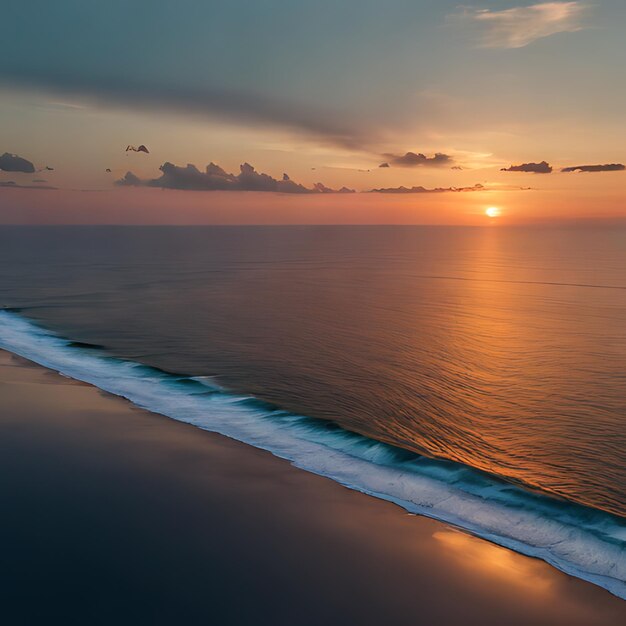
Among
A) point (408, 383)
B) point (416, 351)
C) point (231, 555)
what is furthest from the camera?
point (416, 351)

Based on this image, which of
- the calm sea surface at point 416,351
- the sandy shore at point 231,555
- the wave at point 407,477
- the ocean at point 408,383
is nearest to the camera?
the sandy shore at point 231,555

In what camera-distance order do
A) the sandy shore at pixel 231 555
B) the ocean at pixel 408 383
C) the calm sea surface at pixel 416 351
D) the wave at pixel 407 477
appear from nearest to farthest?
the sandy shore at pixel 231 555, the wave at pixel 407 477, the ocean at pixel 408 383, the calm sea surface at pixel 416 351

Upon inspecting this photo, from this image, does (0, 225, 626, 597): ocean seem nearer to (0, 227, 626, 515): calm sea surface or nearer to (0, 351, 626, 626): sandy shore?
(0, 227, 626, 515): calm sea surface

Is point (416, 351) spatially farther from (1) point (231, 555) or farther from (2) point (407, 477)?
(1) point (231, 555)

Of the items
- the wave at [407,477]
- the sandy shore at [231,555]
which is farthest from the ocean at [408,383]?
the sandy shore at [231,555]

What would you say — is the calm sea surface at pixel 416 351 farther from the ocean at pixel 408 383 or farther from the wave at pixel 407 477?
the wave at pixel 407 477

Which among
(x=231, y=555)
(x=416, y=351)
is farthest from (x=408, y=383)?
(x=231, y=555)

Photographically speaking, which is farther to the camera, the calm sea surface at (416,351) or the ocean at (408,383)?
the calm sea surface at (416,351)
